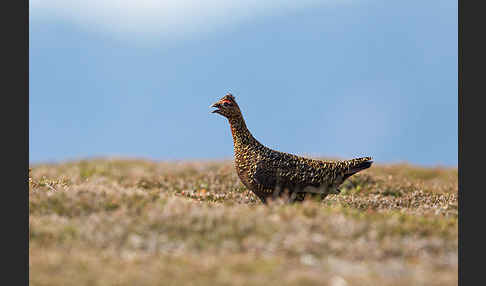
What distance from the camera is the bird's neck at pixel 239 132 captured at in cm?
1373

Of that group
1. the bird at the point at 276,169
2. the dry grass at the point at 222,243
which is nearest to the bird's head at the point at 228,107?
the bird at the point at 276,169

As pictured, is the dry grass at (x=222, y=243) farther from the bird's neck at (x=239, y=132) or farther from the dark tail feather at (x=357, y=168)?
the bird's neck at (x=239, y=132)

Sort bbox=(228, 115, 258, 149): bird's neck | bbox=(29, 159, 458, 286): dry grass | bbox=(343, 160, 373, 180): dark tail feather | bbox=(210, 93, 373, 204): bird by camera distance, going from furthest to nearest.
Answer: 1. bbox=(228, 115, 258, 149): bird's neck
2. bbox=(343, 160, 373, 180): dark tail feather
3. bbox=(210, 93, 373, 204): bird
4. bbox=(29, 159, 458, 286): dry grass

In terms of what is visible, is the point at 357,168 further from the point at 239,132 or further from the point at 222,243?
the point at 222,243

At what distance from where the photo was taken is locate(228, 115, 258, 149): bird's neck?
45.1 ft

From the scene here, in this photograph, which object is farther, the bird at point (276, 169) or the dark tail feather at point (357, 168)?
the dark tail feather at point (357, 168)

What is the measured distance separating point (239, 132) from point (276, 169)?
1385 mm

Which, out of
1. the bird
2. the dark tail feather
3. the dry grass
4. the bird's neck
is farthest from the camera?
the bird's neck

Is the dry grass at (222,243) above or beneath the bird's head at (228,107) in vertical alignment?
beneath

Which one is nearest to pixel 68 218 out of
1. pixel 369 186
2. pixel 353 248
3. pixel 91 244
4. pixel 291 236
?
pixel 91 244

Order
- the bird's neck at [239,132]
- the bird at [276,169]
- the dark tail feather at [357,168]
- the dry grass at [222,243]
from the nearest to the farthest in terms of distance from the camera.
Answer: the dry grass at [222,243] → the bird at [276,169] → the dark tail feather at [357,168] → the bird's neck at [239,132]

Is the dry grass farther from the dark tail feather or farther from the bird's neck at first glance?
the bird's neck

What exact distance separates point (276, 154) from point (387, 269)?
5271mm

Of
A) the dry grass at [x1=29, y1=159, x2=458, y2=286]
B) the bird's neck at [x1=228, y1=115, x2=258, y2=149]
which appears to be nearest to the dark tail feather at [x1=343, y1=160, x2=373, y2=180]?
the dry grass at [x1=29, y1=159, x2=458, y2=286]
